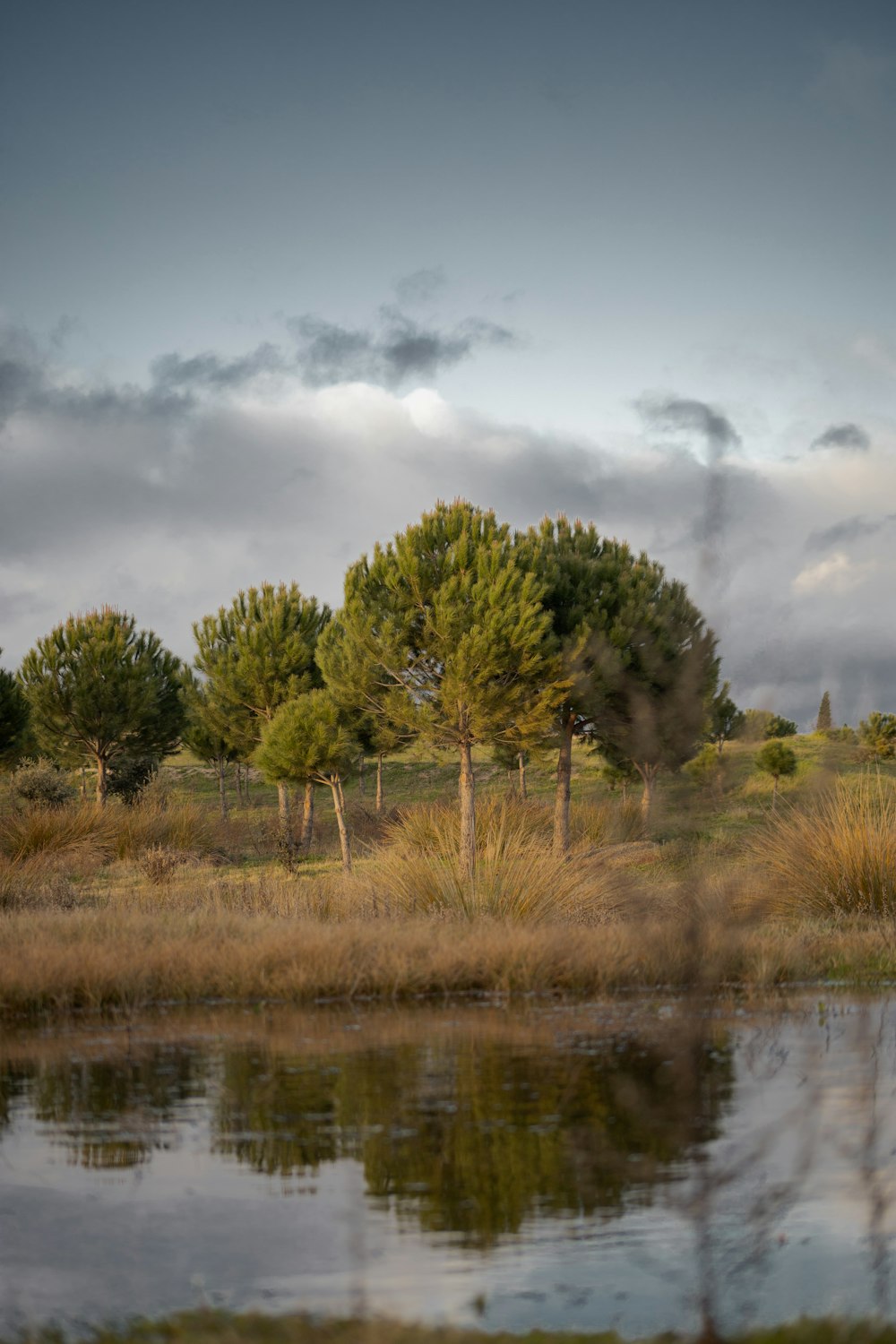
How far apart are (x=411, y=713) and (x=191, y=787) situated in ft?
157

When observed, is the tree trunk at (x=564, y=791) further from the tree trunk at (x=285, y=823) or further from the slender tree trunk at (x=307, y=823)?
the slender tree trunk at (x=307, y=823)

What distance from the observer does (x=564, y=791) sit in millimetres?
30203

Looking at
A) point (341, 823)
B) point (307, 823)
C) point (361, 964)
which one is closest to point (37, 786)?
point (307, 823)

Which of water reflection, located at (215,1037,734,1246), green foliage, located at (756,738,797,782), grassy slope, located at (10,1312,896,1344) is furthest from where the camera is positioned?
green foliage, located at (756,738,797,782)

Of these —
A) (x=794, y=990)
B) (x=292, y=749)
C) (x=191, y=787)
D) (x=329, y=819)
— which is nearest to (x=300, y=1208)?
(x=794, y=990)

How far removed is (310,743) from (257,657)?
45.1 feet

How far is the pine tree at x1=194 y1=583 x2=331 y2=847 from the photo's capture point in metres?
39.8

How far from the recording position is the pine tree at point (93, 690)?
41.9m

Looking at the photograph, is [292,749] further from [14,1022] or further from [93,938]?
[14,1022]

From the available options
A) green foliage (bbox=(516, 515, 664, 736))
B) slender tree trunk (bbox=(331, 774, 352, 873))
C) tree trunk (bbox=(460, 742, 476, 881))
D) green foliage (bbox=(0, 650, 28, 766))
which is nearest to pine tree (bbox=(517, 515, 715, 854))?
green foliage (bbox=(516, 515, 664, 736))

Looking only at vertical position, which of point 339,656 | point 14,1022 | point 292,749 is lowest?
point 14,1022

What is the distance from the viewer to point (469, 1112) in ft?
22.2

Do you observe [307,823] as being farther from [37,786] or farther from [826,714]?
[826,714]

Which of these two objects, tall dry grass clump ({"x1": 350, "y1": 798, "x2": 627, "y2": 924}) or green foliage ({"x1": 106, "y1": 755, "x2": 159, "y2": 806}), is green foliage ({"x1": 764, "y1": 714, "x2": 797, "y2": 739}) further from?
tall dry grass clump ({"x1": 350, "y1": 798, "x2": 627, "y2": 924})
